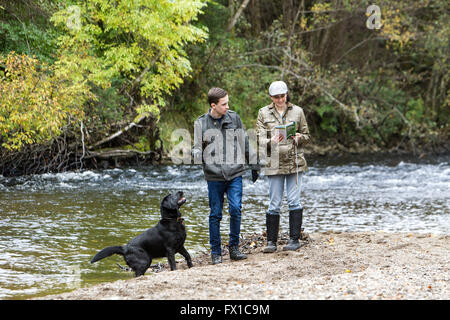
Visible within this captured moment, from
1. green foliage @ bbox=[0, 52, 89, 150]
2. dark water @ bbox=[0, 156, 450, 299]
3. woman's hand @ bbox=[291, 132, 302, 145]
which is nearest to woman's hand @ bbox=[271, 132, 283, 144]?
woman's hand @ bbox=[291, 132, 302, 145]

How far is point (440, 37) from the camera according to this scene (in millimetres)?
23500

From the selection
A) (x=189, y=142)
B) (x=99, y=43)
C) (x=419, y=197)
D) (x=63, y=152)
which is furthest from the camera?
(x=189, y=142)

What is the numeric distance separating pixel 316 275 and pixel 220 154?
71.4 inches

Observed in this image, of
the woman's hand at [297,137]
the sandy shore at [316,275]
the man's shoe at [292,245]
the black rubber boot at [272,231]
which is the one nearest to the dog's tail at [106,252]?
the sandy shore at [316,275]

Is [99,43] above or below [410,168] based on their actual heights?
above

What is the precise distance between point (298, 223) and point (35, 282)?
3243 mm

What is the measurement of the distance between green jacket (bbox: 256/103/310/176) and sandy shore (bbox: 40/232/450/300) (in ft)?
3.50

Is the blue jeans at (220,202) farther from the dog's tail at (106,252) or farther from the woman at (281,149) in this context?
the dog's tail at (106,252)

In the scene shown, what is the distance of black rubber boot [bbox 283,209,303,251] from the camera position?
7.31 metres

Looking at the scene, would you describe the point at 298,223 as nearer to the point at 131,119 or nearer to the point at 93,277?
the point at 93,277

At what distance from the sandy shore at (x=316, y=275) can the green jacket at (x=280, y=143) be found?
107 cm

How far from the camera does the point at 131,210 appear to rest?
37.3 feet

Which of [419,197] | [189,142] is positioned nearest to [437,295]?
[419,197]

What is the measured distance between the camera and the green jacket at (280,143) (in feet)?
23.4
